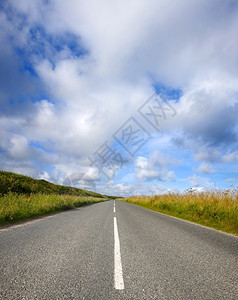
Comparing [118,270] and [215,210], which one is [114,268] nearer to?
[118,270]

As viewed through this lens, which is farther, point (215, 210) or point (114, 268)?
point (215, 210)

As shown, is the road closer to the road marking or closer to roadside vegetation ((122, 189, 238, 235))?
the road marking

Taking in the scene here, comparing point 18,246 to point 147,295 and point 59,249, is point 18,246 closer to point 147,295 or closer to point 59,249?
point 59,249

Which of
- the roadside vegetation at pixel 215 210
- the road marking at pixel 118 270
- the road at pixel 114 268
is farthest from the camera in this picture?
the roadside vegetation at pixel 215 210

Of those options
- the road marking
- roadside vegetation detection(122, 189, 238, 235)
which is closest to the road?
the road marking

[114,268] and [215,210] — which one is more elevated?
[215,210]

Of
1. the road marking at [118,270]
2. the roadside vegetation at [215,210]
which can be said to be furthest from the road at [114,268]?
the roadside vegetation at [215,210]

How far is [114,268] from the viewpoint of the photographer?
2738mm

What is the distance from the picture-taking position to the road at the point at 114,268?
81.8 inches

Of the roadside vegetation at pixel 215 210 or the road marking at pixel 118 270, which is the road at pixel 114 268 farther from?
the roadside vegetation at pixel 215 210

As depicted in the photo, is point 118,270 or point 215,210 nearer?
point 118,270

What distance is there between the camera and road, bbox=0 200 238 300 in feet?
6.82

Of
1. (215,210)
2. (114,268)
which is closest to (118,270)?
(114,268)

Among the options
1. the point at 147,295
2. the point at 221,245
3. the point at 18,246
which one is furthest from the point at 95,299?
the point at 221,245
